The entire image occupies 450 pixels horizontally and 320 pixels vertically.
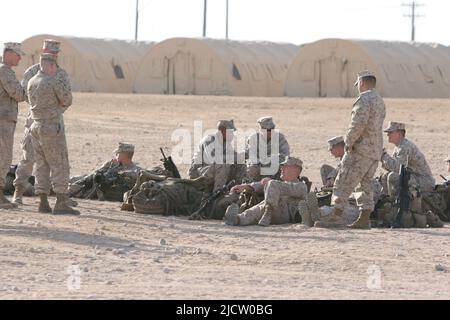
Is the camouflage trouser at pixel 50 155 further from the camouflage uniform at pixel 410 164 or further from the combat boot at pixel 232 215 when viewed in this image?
the camouflage uniform at pixel 410 164

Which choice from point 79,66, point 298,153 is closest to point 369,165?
point 298,153

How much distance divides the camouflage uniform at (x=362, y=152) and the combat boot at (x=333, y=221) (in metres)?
0.09

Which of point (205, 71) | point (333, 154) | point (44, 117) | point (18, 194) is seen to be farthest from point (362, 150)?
point (205, 71)

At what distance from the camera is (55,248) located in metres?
Answer: 10.8

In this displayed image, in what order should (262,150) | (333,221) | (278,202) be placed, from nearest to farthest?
(333,221) → (278,202) → (262,150)

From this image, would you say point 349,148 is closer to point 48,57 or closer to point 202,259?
point 202,259

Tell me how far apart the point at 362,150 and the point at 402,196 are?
0.63 metres

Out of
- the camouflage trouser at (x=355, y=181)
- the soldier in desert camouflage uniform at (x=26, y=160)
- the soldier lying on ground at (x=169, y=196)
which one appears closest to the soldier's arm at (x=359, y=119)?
the camouflage trouser at (x=355, y=181)

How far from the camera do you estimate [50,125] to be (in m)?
13.1

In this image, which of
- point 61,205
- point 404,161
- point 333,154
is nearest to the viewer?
point 61,205

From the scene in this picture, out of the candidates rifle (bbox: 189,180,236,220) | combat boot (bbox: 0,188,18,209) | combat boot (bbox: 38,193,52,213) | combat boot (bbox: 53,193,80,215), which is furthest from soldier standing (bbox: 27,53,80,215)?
rifle (bbox: 189,180,236,220)

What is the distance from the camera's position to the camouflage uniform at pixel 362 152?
1232cm

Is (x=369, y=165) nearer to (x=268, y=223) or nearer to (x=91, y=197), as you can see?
(x=268, y=223)

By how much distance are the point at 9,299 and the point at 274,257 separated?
2.87 m
